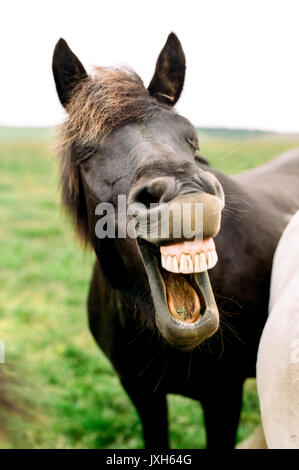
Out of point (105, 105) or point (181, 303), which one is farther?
point (105, 105)

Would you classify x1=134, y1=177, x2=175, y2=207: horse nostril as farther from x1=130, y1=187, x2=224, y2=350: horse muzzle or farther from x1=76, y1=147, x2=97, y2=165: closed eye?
x1=76, y1=147, x2=97, y2=165: closed eye

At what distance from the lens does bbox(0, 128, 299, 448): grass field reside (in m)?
2.78

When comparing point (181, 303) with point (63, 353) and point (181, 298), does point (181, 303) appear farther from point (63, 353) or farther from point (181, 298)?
point (63, 353)

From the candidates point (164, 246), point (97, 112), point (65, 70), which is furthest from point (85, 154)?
point (164, 246)

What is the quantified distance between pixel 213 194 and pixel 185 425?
8.80ft

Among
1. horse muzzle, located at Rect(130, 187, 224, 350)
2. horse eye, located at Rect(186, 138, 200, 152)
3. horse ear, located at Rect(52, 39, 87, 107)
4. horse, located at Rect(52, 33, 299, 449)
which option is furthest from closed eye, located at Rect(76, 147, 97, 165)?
horse muzzle, located at Rect(130, 187, 224, 350)

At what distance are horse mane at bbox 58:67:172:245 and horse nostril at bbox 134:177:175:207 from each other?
1.52 feet

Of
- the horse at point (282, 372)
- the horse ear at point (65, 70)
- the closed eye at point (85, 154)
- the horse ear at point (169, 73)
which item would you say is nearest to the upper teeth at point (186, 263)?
the horse at point (282, 372)

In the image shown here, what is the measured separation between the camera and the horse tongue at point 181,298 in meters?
1.95

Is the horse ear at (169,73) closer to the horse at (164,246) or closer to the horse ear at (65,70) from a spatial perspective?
the horse at (164,246)

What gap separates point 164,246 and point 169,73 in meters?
1.07

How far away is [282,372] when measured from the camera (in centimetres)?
181

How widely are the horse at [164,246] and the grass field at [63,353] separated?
0.32m
